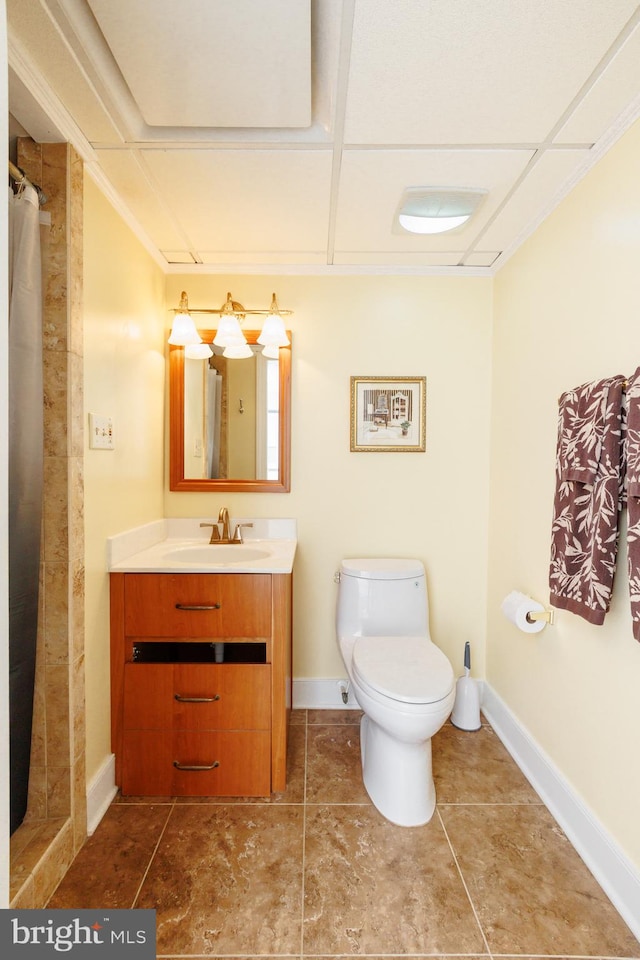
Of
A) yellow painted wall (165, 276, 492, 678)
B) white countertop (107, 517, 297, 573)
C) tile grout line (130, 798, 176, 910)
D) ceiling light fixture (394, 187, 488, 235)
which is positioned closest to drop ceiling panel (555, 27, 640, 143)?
ceiling light fixture (394, 187, 488, 235)

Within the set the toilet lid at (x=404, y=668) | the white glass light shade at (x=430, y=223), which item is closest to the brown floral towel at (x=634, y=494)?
the toilet lid at (x=404, y=668)

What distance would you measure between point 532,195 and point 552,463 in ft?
3.22

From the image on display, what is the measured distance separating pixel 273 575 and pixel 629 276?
1479 mm

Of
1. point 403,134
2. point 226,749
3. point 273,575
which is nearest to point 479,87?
point 403,134

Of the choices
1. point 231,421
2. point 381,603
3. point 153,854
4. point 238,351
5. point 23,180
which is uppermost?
point 23,180

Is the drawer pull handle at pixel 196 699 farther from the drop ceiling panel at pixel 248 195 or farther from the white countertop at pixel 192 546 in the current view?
the drop ceiling panel at pixel 248 195

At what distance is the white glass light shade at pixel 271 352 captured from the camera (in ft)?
7.48

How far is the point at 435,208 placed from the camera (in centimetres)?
178

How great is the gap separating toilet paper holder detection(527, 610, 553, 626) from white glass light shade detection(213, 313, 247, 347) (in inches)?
66.9

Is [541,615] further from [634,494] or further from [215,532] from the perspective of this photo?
[215,532]

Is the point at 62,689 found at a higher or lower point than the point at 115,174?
lower

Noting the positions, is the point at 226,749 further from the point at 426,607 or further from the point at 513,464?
the point at 513,464

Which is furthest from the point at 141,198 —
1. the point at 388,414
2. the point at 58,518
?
the point at 388,414

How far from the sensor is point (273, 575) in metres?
1.75
